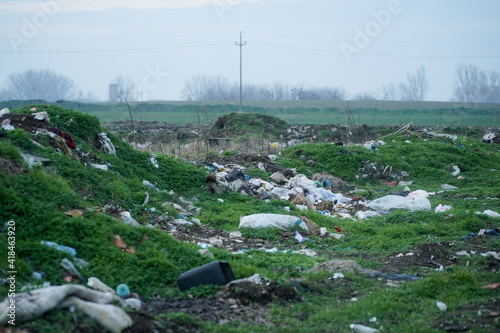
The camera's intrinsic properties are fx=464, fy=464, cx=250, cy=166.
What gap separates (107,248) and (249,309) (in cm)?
154

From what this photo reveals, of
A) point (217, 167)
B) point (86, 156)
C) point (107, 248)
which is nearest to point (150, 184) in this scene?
point (86, 156)

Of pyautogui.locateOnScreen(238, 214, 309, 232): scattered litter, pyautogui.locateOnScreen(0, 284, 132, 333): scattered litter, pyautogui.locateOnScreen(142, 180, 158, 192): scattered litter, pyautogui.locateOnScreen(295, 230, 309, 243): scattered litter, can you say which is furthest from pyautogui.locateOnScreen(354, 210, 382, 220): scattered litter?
pyautogui.locateOnScreen(0, 284, 132, 333): scattered litter

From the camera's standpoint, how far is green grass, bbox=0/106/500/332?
3936 millimetres

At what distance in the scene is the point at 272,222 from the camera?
24.3 ft

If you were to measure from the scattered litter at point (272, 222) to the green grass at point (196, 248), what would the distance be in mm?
215

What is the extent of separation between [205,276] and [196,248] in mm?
966

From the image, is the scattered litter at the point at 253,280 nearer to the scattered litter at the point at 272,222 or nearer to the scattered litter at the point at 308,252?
the scattered litter at the point at 308,252

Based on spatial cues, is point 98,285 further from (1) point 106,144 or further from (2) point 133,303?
(1) point 106,144

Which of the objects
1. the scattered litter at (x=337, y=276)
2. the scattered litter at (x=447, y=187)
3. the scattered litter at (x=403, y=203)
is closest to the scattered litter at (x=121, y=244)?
the scattered litter at (x=337, y=276)

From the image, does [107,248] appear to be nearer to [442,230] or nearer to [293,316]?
[293,316]

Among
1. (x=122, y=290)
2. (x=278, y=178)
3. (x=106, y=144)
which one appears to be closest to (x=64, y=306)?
(x=122, y=290)

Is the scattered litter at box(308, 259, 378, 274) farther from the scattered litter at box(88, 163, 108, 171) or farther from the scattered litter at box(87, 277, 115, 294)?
the scattered litter at box(88, 163, 108, 171)

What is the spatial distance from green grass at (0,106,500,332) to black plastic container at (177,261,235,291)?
90 mm

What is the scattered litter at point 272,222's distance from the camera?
7406 mm
